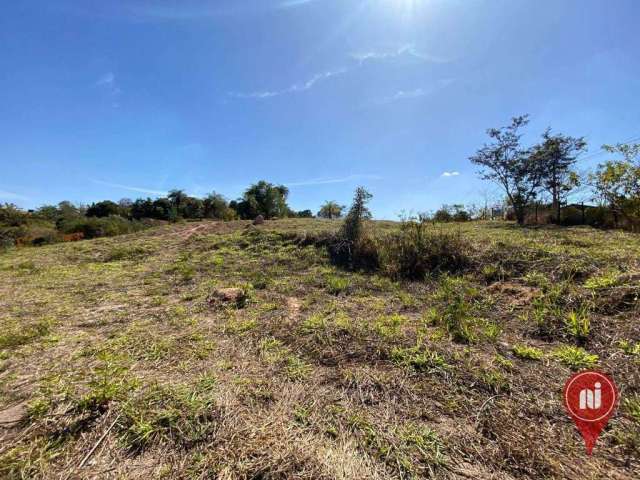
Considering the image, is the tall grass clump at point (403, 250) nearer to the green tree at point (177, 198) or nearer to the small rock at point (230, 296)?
the small rock at point (230, 296)

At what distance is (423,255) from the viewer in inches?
181

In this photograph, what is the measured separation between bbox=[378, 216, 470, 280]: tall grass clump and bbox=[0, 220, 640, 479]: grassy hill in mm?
414

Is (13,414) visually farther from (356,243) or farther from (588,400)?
(356,243)

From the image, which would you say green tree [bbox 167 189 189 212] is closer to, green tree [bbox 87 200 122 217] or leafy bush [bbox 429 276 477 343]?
green tree [bbox 87 200 122 217]

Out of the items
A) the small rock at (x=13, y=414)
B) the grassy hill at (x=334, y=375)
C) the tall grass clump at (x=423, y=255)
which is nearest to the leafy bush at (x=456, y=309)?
the grassy hill at (x=334, y=375)

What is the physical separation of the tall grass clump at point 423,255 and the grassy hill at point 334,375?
1.36 ft

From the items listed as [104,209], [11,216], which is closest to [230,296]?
[11,216]

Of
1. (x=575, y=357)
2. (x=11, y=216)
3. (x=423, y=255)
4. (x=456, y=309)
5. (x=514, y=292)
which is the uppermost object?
(x=11, y=216)

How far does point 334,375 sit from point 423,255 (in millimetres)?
3244

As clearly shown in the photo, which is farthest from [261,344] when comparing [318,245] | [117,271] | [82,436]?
[117,271]

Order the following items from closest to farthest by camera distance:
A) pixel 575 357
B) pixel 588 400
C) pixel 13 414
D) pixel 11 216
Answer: pixel 588 400, pixel 13 414, pixel 575 357, pixel 11 216

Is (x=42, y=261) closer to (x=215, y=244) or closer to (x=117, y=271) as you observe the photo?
(x=117, y=271)

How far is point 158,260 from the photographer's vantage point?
6926 mm

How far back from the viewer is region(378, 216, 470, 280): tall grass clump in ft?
14.3
